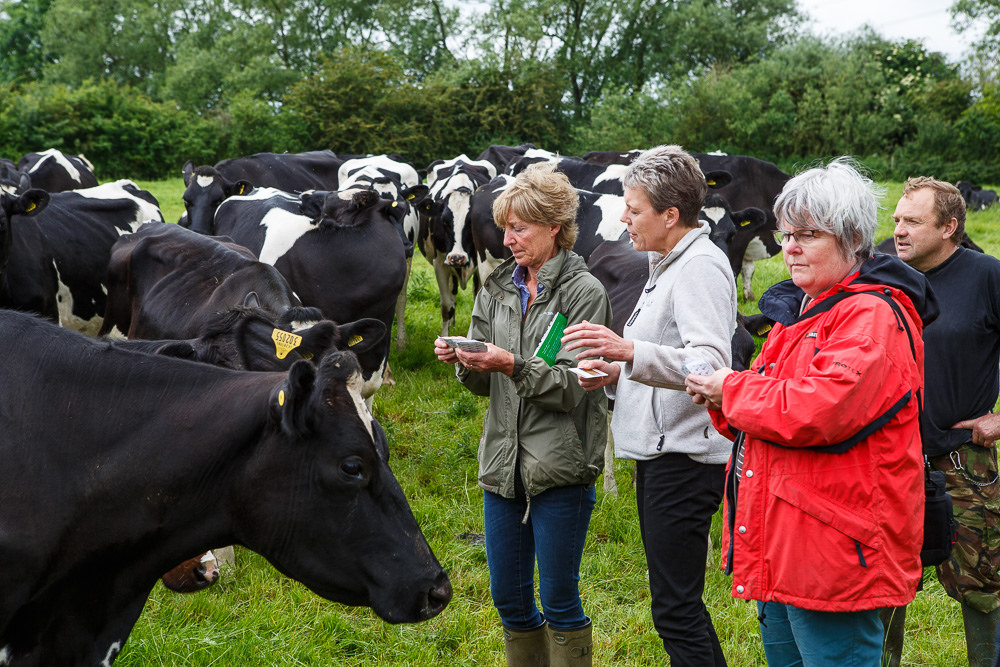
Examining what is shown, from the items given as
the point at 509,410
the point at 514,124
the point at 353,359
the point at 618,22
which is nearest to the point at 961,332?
the point at 509,410

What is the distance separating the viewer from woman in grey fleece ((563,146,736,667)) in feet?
9.34

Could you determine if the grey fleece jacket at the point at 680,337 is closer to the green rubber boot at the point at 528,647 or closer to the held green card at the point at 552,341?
the held green card at the point at 552,341

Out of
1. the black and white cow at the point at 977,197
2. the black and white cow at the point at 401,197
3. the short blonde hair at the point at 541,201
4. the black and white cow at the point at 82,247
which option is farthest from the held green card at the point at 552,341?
the black and white cow at the point at 977,197

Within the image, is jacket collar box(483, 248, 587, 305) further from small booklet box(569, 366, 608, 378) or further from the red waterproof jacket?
the red waterproof jacket

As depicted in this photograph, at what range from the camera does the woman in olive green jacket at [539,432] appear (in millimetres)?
3043

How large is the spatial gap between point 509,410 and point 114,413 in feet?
4.35

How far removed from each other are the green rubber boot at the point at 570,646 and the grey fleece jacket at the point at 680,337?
0.71 m

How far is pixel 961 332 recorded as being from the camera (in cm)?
357

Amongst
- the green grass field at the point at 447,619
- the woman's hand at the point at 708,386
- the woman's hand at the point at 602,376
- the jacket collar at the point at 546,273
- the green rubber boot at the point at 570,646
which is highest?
the jacket collar at the point at 546,273

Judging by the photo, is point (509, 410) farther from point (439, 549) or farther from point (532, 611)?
point (439, 549)

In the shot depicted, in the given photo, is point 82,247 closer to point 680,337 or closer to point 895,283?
point 680,337

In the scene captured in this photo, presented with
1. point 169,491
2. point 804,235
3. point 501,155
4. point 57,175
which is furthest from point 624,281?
point 57,175

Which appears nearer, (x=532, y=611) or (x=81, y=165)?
(x=532, y=611)

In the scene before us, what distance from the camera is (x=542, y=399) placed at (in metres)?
2.99
